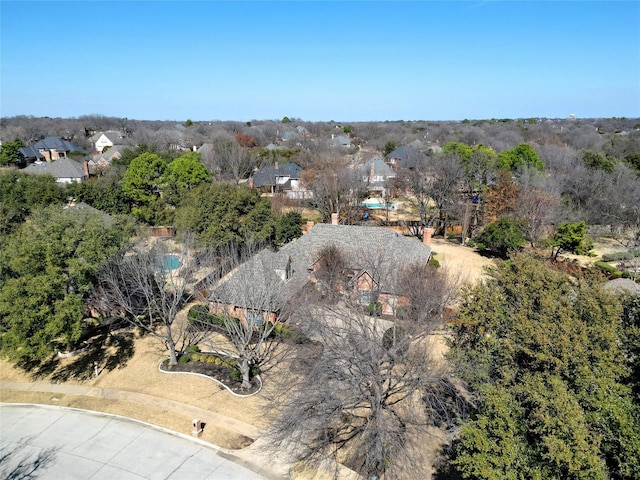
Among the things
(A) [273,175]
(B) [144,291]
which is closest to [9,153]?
(A) [273,175]

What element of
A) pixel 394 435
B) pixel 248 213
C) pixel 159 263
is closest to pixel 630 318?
pixel 394 435

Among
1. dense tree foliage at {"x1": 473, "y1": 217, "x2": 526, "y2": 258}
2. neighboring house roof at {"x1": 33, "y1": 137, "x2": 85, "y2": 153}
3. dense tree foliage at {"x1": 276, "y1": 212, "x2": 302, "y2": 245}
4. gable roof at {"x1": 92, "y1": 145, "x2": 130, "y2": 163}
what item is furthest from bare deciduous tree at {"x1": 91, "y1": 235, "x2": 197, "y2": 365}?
neighboring house roof at {"x1": 33, "y1": 137, "x2": 85, "y2": 153}

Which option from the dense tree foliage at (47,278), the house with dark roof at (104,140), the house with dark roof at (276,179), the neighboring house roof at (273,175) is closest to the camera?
the dense tree foliage at (47,278)

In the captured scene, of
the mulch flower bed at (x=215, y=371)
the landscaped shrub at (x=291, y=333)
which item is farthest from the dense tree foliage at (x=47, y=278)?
the landscaped shrub at (x=291, y=333)

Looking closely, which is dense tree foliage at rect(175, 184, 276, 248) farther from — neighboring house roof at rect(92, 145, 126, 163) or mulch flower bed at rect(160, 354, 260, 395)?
neighboring house roof at rect(92, 145, 126, 163)

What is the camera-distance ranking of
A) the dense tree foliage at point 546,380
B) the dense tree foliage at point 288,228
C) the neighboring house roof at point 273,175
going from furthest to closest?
the neighboring house roof at point 273,175 → the dense tree foliage at point 288,228 → the dense tree foliage at point 546,380

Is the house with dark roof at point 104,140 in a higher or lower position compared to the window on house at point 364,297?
higher

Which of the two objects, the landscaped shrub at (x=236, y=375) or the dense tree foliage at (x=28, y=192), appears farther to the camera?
the dense tree foliage at (x=28, y=192)

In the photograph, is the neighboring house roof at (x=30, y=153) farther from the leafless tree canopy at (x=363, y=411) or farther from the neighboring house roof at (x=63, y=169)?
the leafless tree canopy at (x=363, y=411)
